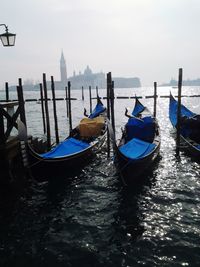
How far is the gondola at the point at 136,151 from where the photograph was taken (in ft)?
28.6

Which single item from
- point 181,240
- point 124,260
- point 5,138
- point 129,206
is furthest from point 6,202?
point 181,240

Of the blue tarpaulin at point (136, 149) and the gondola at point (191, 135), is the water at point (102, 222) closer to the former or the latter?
the blue tarpaulin at point (136, 149)

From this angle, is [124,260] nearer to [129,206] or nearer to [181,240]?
[181,240]

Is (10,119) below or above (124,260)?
above

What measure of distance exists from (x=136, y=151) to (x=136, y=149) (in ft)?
0.75

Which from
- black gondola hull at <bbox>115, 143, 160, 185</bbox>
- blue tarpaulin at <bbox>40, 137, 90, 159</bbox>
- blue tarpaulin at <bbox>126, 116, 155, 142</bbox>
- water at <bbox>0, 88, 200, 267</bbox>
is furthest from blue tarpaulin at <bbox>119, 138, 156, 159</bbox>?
blue tarpaulin at <bbox>126, 116, 155, 142</bbox>

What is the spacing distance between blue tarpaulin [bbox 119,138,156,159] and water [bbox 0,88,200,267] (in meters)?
1.02

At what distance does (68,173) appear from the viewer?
971cm

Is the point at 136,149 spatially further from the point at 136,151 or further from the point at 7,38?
the point at 7,38

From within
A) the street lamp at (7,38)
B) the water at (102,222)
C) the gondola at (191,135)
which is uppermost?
the street lamp at (7,38)

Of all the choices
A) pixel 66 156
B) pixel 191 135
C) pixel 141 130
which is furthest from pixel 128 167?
pixel 191 135

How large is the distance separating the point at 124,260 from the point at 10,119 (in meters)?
5.95

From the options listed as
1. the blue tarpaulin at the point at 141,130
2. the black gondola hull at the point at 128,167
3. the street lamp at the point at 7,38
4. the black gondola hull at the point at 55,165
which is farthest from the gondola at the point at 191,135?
the street lamp at the point at 7,38

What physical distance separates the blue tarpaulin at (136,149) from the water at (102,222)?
40.3 inches
